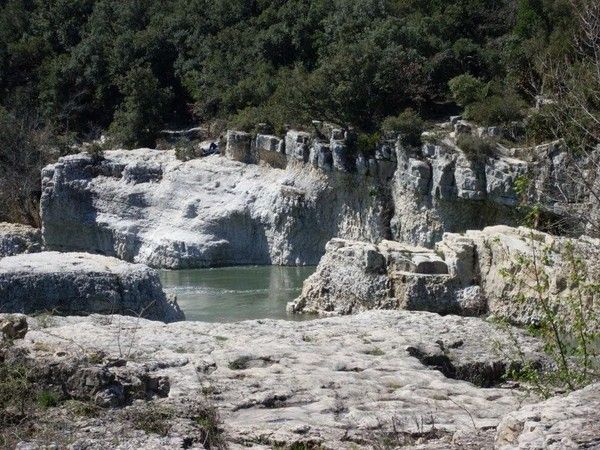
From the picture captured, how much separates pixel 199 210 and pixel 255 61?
930cm

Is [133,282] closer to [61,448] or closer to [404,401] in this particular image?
[404,401]

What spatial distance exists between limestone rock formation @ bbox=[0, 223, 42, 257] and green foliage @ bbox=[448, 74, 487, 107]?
43.1 feet

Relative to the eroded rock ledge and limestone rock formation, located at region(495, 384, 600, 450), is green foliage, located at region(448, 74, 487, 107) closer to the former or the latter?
the eroded rock ledge

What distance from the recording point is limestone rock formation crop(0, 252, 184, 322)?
53.4ft

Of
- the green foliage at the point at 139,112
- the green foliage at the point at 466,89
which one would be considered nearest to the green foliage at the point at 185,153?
the green foliage at the point at 139,112

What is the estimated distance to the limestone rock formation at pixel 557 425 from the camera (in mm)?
5887

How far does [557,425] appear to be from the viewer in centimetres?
610

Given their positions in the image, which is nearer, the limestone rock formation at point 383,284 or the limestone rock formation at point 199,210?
the limestone rock formation at point 383,284

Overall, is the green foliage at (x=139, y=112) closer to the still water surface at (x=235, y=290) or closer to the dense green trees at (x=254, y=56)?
the dense green trees at (x=254, y=56)

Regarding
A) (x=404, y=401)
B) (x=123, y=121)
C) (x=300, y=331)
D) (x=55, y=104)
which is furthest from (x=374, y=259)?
(x=55, y=104)

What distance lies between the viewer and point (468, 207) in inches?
1102

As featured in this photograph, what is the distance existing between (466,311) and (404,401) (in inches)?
488

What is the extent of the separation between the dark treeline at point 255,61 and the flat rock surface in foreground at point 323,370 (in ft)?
57.6

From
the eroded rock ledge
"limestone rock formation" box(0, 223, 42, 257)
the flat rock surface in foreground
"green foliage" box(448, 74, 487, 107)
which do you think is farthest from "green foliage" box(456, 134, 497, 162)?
the flat rock surface in foreground
